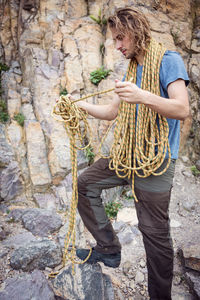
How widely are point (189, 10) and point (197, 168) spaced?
4.28 meters

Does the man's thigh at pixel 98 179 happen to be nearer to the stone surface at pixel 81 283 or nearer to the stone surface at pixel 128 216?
the stone surface at pixel 81 283

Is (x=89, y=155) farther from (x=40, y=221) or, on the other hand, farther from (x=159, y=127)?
(x=159, y=127)

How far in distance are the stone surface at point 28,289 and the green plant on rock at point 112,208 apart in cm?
186

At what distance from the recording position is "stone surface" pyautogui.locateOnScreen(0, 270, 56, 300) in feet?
6.94

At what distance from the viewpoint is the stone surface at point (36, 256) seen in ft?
8.77

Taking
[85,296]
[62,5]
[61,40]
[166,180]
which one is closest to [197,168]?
[166,180]

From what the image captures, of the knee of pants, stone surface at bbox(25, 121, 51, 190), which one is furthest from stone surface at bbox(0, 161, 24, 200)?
the knee of pants

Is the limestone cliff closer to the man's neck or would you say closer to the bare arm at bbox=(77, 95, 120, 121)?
the bare arm at bbox=(77, 95, 120, 121)

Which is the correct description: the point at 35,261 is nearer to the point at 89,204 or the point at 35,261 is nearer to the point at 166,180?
the point at 89,204

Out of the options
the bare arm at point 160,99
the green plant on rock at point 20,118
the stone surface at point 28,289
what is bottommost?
the stone surface at point 28,289

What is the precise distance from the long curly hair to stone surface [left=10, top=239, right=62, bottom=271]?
2.73 m

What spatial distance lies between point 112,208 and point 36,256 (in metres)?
1.76

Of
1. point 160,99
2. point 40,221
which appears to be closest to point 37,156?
point 40,221

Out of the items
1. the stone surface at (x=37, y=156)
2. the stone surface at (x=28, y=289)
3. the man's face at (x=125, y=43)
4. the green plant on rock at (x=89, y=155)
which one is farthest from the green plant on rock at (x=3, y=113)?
the man's face at (x=125, y=43)
